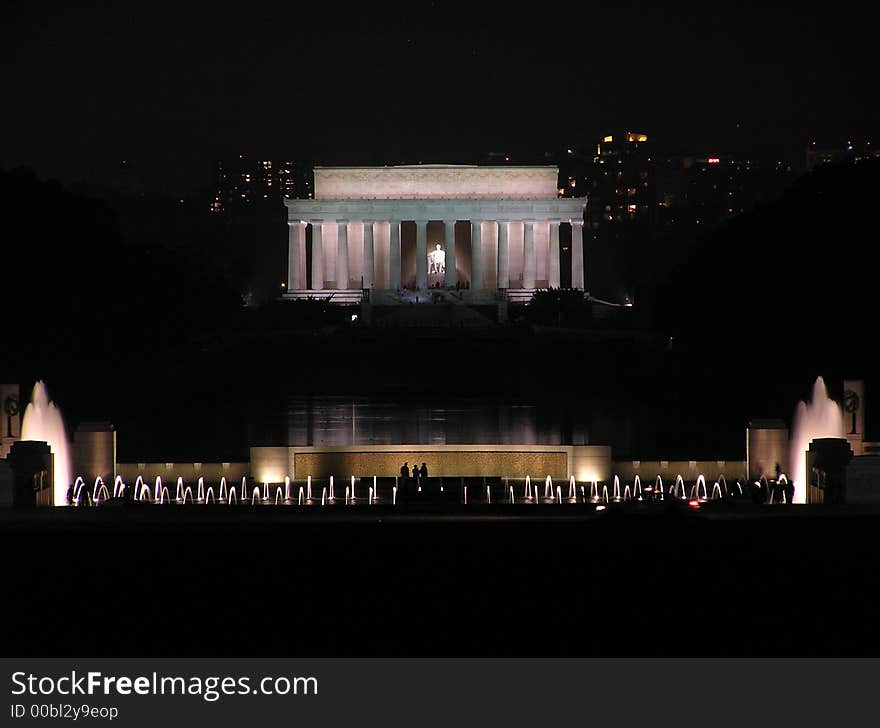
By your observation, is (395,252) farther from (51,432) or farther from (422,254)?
(51,432)

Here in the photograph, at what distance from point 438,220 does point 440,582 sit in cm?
10037

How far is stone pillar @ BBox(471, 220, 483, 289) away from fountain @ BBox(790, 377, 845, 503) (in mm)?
84847

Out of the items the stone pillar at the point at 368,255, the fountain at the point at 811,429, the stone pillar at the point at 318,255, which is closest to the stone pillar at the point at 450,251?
the stone pillar at the point at 368,255

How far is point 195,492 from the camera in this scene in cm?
3578

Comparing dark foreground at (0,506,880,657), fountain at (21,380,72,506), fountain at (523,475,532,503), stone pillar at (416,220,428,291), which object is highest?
stone pillar at (416,220,428,291)

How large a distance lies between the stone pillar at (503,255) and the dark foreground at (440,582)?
304ft

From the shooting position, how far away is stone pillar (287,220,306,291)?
407ft

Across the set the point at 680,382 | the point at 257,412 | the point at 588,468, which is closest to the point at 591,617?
the point at 588,468

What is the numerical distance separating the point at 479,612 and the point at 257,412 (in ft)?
92.2

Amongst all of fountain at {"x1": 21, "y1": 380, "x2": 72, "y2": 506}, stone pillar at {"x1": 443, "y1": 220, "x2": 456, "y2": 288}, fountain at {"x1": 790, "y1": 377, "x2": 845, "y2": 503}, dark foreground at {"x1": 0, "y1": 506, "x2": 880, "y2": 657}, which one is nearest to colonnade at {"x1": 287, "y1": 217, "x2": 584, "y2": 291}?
stone pillar at {"x1": 443, "y1": 220, "x2": 456, "y2": 288}

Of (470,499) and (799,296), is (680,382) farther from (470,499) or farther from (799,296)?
(470,499)

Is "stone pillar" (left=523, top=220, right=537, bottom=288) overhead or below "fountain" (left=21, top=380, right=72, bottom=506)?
overhead

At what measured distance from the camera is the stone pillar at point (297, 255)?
4889 inches

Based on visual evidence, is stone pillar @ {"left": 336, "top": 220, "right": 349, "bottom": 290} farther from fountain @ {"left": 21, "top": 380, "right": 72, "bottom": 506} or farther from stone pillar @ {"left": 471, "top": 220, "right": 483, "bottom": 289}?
fountain @ {"left": 21, "top": 380, "right": 72, "bottom": 506}
